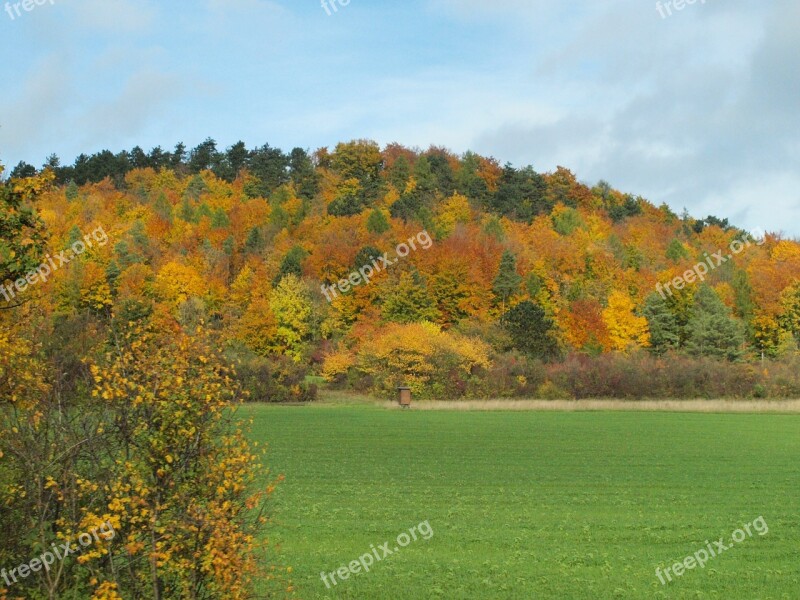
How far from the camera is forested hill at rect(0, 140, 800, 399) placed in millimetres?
75562

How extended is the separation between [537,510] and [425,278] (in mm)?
71483

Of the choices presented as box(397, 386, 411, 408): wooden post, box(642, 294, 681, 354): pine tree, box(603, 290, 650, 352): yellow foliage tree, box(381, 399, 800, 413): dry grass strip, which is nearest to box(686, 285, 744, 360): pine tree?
box(642, 294, 681, 354): pine tree

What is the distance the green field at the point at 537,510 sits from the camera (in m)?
13.7

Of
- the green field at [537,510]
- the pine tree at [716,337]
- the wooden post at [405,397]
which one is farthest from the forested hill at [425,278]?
the green field at [537,510]

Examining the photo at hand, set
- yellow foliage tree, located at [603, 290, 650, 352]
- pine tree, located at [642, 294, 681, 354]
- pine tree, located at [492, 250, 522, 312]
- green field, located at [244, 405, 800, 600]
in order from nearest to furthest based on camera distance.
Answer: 1. green field, located at [244, 405, 800, 600]
2. pine tree, located at [642, 294, 681, 354]
3. yellow foliage tree, located at [603, 290, 650, 352]
4. pine tree, located at [492, 250, 522, 312]

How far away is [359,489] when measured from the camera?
2395 cm

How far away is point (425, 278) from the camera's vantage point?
91688mm

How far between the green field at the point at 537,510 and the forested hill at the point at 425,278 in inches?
1139

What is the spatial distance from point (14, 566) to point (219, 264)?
318 ft

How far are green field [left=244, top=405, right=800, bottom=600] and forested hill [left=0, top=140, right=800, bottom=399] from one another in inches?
1139

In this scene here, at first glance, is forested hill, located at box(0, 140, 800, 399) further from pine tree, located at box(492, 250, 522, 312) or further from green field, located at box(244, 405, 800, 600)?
green field, located at box(244, 405, 800, 600)

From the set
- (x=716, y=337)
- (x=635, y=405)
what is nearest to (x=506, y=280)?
(x=716, y=337)

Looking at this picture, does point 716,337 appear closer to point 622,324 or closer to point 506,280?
point 622,324

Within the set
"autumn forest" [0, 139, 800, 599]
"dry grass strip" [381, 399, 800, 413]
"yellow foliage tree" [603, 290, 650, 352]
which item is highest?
"autumn forest" [0, 139, 800, 599]
